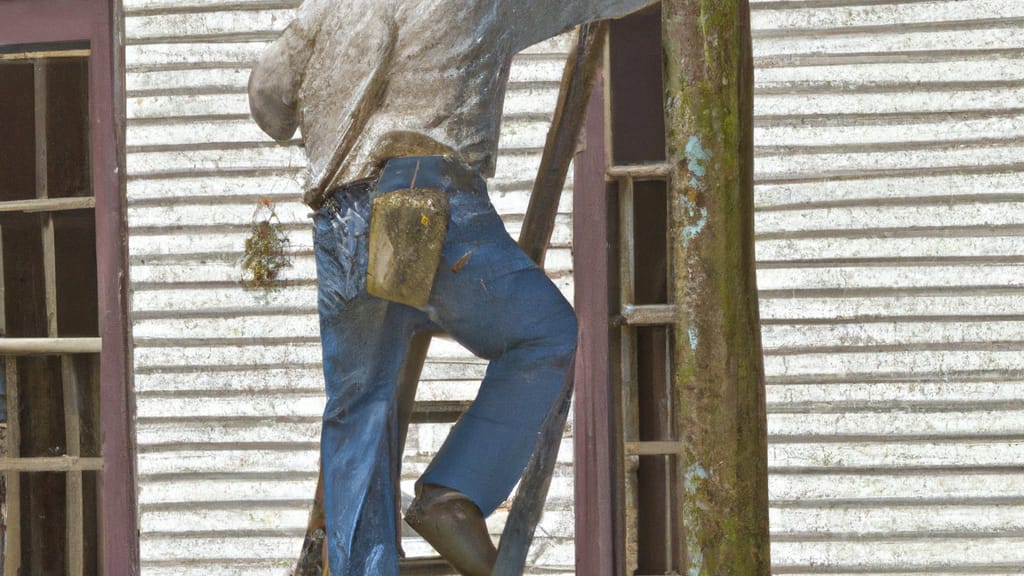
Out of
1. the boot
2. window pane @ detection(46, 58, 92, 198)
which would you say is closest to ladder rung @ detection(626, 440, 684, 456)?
window pane @ detection(46, 58, 92, 198)

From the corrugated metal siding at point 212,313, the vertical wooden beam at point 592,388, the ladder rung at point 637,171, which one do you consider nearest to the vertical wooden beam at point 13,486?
the corrugated metal siding at point 212,313

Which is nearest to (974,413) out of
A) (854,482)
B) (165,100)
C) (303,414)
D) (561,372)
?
(854,482)

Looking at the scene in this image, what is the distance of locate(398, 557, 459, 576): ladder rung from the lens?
16.5 ft

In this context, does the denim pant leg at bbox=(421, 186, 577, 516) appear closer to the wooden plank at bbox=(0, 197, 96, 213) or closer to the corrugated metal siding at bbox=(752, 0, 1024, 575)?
the corrugated metal siding at bbox=(752, 0, 1024, 575)

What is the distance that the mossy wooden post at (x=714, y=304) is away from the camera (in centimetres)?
238

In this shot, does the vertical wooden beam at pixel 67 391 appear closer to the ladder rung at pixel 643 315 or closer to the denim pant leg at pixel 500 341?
the ladder rung at pixel 643 315

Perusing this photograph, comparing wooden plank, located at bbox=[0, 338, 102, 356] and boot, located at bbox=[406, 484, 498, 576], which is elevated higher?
wooden plank, located at bbox=[0, 338, 102, 356]

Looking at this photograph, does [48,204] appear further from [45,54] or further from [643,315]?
[643,315]

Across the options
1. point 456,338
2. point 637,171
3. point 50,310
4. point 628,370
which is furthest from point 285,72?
point 50,310

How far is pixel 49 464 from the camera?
18.4 feet

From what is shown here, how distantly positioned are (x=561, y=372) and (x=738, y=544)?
1.64ft

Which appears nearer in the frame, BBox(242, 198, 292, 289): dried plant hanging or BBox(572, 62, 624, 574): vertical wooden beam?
BBox(572, 62, 624, 574): vertical wooden beam

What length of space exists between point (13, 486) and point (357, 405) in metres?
3.46

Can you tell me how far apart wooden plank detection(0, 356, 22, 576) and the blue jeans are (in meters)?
3.35
